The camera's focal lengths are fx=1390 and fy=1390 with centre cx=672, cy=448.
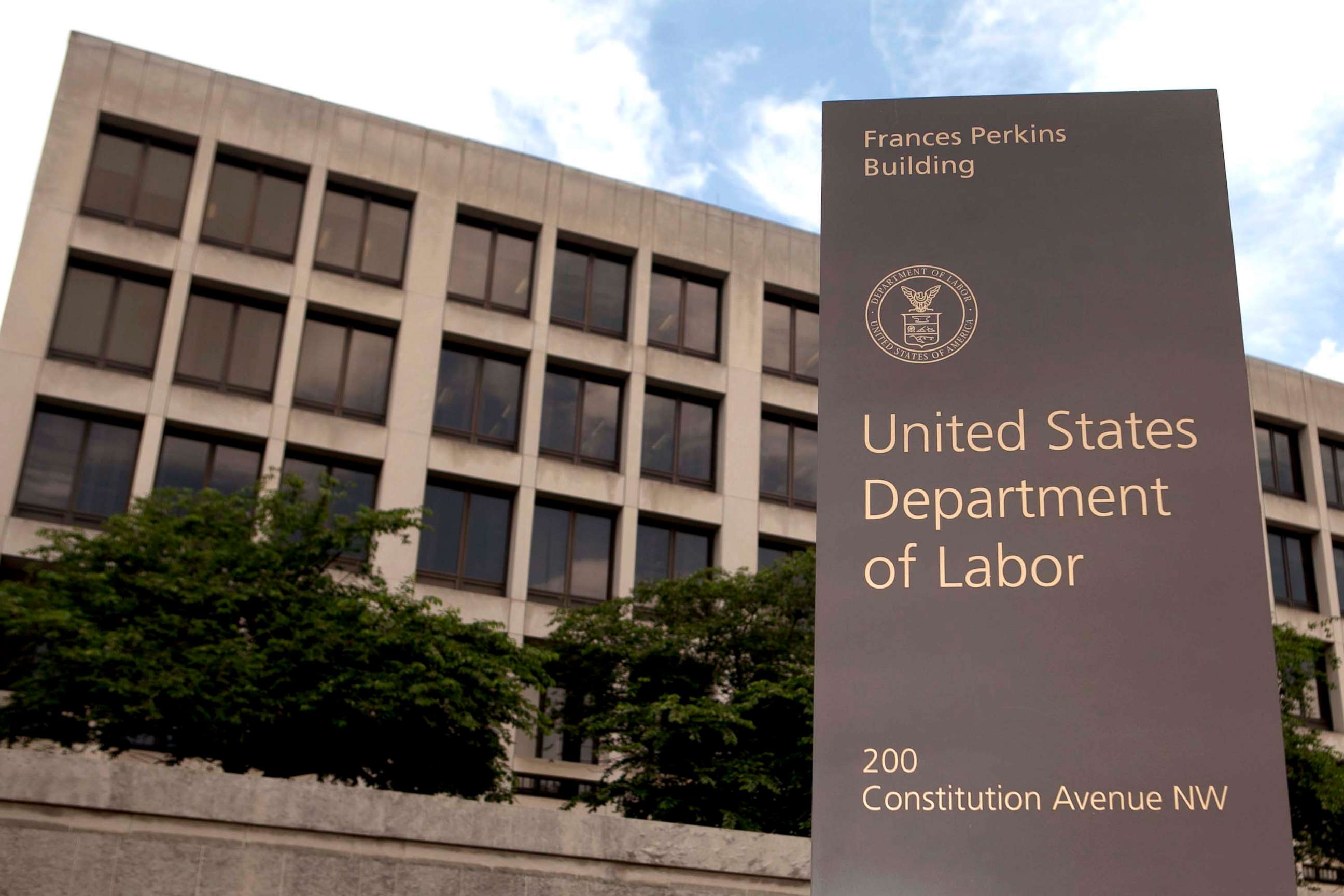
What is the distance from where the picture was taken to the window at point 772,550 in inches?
1362

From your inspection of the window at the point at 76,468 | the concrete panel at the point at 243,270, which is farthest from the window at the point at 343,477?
the concrete panel at the point at 243,270

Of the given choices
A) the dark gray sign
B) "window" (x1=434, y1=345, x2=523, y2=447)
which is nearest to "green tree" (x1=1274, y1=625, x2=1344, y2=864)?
"window" (x1=434, y1=345, x2=523, y2=447)

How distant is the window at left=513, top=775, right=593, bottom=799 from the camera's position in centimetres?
2942

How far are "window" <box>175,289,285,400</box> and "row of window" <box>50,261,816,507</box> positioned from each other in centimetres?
2

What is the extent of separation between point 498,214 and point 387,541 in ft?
29.6

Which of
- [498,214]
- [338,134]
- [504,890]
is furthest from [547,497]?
[504,890]

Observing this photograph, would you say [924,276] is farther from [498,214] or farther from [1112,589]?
[498,214]

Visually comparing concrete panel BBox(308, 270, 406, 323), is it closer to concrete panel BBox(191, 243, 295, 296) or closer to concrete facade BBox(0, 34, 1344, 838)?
concrete facade BBox(0, 34, 1344, 838)

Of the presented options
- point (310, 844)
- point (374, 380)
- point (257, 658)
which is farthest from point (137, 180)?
point (310, 844)

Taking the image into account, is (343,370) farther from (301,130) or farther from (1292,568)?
(1292,568)

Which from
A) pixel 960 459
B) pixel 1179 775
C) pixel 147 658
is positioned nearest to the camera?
pixel 1179 775

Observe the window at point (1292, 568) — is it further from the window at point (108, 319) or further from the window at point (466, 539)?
the window at point (108, 319)

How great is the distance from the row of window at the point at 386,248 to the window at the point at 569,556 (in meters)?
4.83

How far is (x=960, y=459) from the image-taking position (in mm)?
6418
